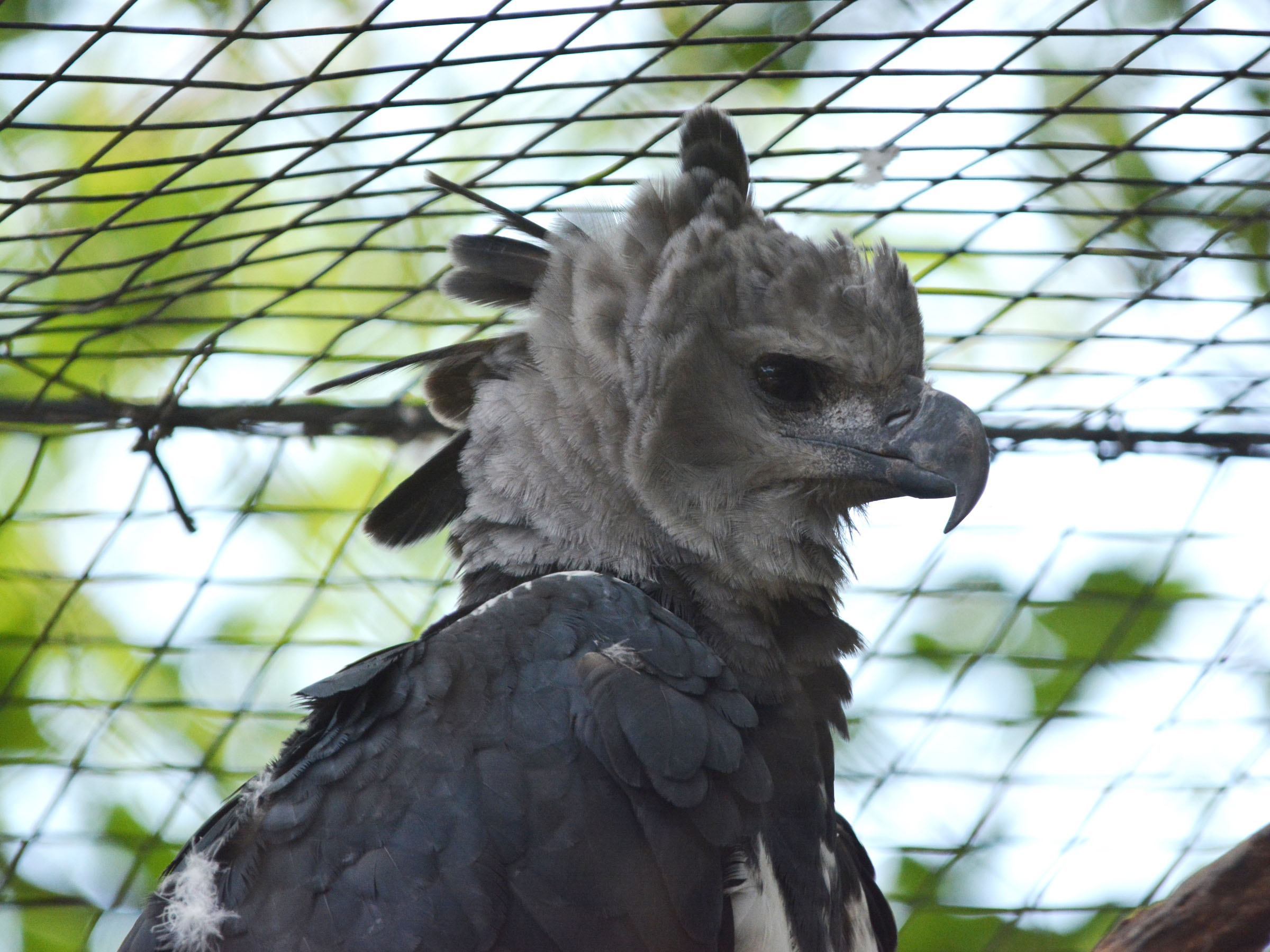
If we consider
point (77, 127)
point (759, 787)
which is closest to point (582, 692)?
point (759, 787)

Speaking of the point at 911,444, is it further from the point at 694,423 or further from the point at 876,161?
the point at 876,161

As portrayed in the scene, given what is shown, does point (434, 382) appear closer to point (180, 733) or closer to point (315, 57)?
point (315, 57)

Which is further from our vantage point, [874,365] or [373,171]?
[373,171]

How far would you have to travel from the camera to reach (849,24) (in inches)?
78.0

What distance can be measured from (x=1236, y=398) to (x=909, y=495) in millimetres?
1331

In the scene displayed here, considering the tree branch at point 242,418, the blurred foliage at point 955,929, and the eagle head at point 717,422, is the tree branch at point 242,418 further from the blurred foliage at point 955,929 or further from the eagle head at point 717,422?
the blurred foliage at point 955,929

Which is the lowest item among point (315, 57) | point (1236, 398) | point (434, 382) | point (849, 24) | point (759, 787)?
point (759, 787)

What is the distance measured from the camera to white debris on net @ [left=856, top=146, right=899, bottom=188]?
1.92 m

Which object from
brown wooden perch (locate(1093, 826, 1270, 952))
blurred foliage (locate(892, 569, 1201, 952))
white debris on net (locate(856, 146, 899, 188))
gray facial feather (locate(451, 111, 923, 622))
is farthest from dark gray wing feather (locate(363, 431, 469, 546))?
blurred foliage (locate(892, 569, 1201, 952))

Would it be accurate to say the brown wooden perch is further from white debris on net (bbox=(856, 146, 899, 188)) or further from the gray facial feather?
white debris on net (bbox=(856, 146, 899, 188))

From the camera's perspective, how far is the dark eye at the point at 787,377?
165 cm

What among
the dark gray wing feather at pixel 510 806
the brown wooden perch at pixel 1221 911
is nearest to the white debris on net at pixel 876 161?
the dark gray wing feather at pixel 510 806

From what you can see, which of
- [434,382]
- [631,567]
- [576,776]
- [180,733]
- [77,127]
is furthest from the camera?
[180,733]

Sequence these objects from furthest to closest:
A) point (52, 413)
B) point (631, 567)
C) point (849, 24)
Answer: point (52, 413), point (849, 24), point (631, 567)
